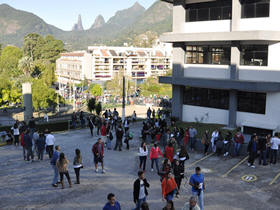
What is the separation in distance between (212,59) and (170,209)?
20338 mm

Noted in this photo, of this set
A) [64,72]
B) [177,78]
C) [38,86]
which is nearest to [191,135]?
[177,78]

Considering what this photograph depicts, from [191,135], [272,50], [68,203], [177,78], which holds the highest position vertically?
[272,50]

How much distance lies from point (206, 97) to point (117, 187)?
A: 15.6 m

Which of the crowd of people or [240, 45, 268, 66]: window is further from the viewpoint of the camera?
[240, 45, 268, 66]: window

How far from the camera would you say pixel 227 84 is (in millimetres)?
23922

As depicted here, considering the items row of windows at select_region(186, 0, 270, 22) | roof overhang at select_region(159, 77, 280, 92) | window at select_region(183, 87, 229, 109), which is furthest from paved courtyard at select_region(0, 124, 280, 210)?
row of windows at select_region(186, 0, 270, 22)

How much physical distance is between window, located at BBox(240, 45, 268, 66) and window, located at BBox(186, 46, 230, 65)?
135 centimetres

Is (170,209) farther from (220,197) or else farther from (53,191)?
(53,191)

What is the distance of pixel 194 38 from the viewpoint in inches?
1009

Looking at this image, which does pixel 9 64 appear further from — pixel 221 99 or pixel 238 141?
pixel 238 141

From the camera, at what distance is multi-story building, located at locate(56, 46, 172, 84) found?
124 meters

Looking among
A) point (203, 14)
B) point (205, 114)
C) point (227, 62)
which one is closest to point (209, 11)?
point (203, 14)

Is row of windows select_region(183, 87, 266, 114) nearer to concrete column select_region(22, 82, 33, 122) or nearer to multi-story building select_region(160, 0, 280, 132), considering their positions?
multi-story building select_region(160, 0, 280, 132)

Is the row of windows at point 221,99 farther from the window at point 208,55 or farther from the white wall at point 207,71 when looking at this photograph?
the window at point 208,55
